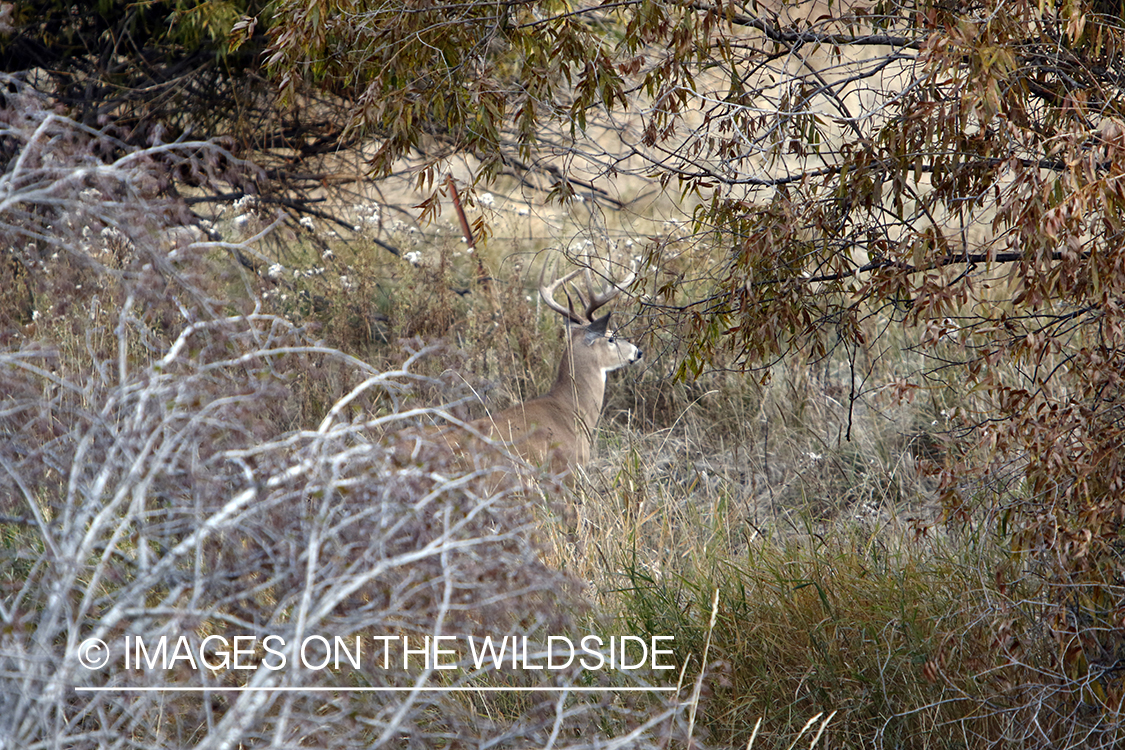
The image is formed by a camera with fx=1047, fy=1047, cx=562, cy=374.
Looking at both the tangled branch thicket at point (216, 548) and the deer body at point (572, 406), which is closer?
the tangled branch thicket at point (216, 548)

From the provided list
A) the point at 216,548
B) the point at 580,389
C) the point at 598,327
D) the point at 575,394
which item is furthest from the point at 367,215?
the point at 216,548

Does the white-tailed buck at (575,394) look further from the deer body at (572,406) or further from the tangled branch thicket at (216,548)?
the tangled branch thicket at (216,548)

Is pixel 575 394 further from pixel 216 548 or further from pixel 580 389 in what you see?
pixel 216 548

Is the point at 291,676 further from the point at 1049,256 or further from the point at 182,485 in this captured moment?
the point at 1049,256

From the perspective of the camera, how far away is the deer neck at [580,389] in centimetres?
646

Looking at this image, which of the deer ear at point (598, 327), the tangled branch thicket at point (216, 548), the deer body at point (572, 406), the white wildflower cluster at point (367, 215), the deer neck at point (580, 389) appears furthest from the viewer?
the white wildflower cluster at point (367, 215)

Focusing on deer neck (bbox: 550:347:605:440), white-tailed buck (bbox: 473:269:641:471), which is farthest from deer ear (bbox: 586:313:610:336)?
deer neck (bbox: 550:347:605:440)

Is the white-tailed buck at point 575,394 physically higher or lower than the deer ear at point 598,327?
lower

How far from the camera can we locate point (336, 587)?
2232mm

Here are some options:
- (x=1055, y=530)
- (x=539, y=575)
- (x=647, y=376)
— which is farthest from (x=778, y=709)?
(x=647, y=376)

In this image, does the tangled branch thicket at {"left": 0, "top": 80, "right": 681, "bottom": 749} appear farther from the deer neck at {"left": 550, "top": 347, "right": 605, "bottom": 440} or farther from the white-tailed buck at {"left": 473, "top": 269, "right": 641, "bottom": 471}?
the deer neck at {"left": 550, "top": 347, "right": 605, "bottom": 440}

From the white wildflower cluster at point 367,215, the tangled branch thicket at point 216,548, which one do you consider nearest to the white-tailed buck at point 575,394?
the white wildflower cluster at point 367,215

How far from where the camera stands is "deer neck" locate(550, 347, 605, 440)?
21.2ft

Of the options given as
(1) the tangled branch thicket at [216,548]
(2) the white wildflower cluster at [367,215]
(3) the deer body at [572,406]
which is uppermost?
(2) the white wildflower cluster at [367,215]
